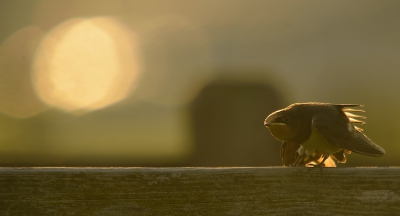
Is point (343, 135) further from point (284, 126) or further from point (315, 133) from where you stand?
point (284, 126)

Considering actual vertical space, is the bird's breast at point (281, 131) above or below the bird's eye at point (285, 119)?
below

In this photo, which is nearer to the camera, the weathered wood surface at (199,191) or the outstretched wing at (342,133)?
the weathered wood surface at (199,191)

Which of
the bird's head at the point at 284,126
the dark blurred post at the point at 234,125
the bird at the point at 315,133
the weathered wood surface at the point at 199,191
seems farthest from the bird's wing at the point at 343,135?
the dark blurred post at the point at 234,125

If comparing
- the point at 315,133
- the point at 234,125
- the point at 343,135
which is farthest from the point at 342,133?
the point at 234,125

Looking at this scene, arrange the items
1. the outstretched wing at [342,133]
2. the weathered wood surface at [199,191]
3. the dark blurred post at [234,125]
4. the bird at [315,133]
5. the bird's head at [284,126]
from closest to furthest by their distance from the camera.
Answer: the weathered wood surface at [199,191] → the outstretched wing at [342,133] → the bird at [315,133] → the bird's head at [284,126] → the dark blurred post at [234,125]

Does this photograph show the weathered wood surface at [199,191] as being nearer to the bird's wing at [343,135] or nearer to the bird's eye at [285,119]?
the bird's wing at [343,135]

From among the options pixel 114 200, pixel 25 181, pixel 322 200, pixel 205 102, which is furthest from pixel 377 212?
pixel 205 102
